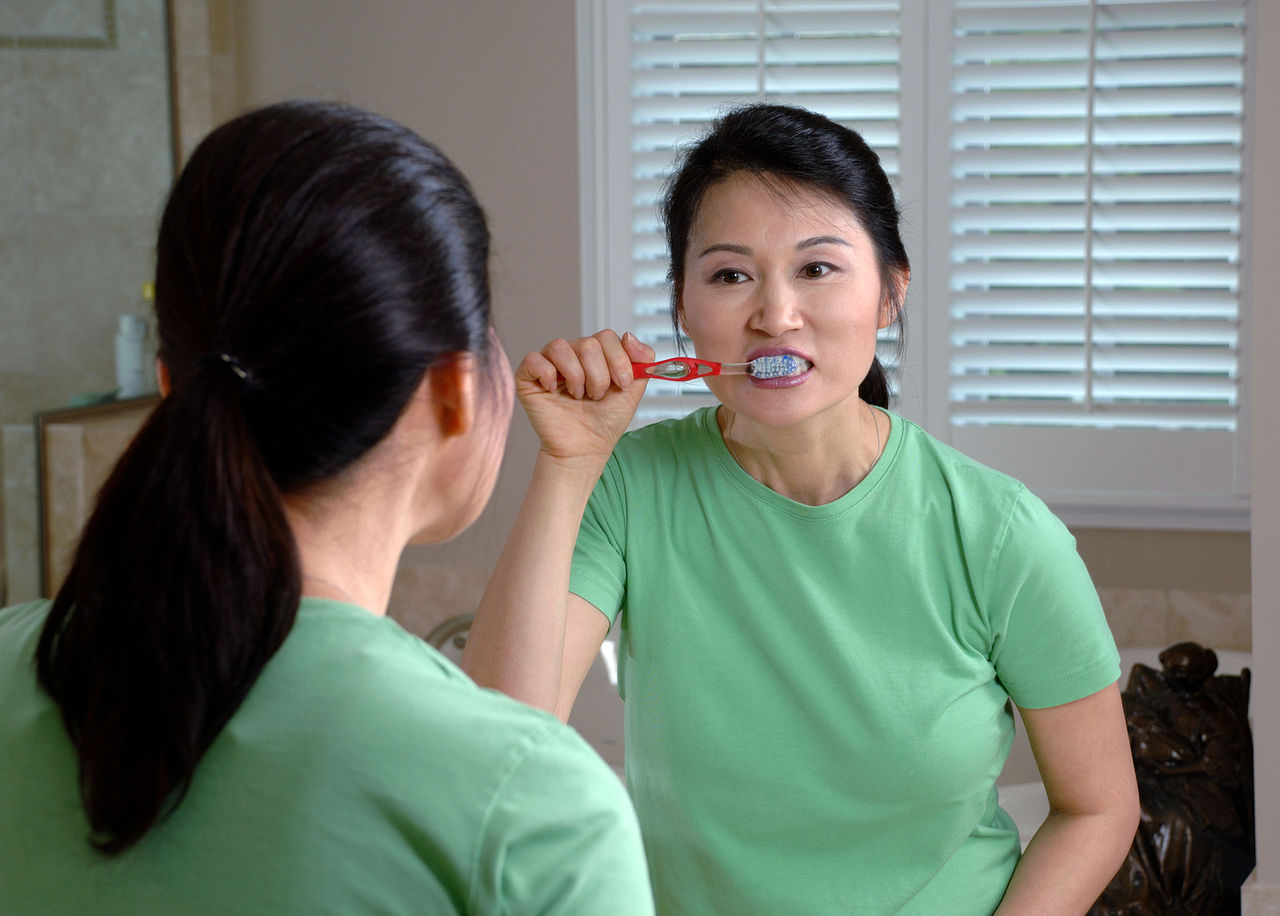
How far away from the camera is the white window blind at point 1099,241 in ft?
6.98

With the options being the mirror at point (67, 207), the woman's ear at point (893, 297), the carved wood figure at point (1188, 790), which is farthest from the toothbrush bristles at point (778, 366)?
the mirror at point (67, 207)

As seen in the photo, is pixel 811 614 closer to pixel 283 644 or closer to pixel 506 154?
pixel 283 644

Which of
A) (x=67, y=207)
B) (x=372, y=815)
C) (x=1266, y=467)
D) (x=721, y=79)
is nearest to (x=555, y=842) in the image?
(x=372, y=815)

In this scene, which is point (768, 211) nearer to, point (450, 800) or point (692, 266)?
point (692, 266)

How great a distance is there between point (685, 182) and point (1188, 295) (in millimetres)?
1335

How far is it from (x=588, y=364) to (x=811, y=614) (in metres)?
0.29

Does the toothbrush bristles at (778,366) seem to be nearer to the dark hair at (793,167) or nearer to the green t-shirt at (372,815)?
the dark hair at (793,167)

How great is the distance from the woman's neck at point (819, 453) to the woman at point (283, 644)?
1.95ft

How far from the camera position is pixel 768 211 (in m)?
1.09

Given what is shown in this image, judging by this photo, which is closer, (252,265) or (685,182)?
(252,265)

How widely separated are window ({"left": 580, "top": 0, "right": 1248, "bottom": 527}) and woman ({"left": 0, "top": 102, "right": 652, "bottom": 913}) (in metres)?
1.84

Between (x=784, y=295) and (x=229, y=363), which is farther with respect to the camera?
(x=784, y=295)

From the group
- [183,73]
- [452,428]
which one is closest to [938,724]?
[452,428]

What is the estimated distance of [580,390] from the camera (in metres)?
1.05
